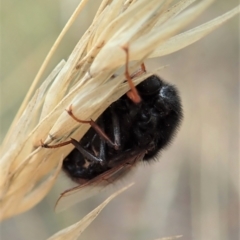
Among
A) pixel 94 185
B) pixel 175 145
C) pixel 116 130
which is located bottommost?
pixel 175 145

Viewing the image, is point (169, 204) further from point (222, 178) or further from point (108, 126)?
point (108, 126)

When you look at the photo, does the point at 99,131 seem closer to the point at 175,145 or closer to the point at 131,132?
the point at 131,132

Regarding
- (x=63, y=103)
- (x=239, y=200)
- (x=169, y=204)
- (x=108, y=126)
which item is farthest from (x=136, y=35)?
(x=239, y=200)

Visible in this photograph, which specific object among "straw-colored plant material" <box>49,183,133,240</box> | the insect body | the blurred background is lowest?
the blurred background

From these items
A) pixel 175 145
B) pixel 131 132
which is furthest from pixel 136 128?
pixel 175 145

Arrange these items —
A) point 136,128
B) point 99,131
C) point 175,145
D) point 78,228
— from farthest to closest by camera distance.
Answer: point 175,145 → point 136,128 → point 99,131 → point 78,228

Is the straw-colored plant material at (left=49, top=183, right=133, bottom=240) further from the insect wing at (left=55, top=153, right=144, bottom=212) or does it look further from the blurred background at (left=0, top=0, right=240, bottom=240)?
the blurred background at (left=0, top=0, right=240, bottom=240)

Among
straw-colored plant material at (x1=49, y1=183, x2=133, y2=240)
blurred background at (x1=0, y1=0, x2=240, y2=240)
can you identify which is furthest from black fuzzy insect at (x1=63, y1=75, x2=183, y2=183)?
blurred background at (x1=0, y1=0, x2=240, y2=240)

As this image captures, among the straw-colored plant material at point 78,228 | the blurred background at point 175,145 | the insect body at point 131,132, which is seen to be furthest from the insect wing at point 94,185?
the blurred background at point 175,145
